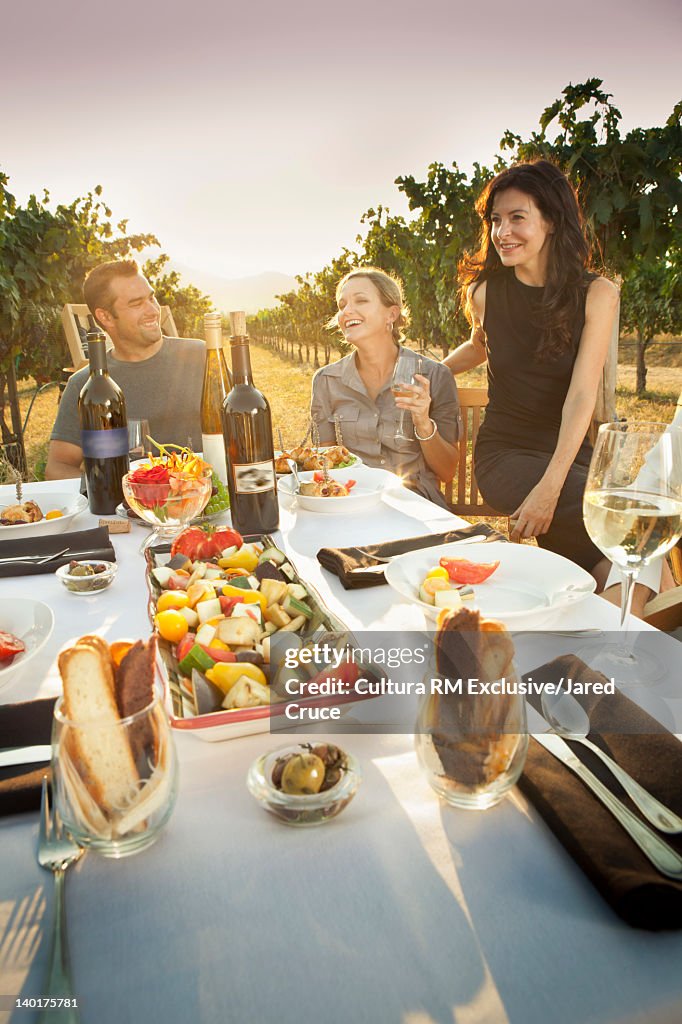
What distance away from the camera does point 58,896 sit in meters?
0.56

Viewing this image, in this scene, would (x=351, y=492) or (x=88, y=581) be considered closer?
(x=88, y=581)

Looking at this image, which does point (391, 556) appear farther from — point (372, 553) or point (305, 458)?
point (305, 458)

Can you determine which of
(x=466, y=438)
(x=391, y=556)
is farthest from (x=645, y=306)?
(x=391, y=556)

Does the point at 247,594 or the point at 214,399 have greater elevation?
the point at 214,399

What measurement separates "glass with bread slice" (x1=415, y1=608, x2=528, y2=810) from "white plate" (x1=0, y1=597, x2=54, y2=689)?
2.10 ft

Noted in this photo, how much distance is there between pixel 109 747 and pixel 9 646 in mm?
514

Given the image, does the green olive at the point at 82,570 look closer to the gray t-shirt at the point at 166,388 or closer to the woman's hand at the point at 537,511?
the woman's hand at the point at 537,511

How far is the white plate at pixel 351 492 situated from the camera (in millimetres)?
1780

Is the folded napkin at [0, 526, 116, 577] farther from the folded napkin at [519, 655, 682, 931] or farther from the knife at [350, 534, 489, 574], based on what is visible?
the folded napkin at [519, 655, 682, 931]

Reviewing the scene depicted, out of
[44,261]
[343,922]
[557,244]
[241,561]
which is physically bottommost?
[343,922]

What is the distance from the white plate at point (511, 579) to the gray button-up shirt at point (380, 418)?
1543mm

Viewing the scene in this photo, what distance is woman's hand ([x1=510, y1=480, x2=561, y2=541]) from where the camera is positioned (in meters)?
2.62

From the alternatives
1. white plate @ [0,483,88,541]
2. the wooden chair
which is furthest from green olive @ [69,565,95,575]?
the wooden chair

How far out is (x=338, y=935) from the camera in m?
0.54
